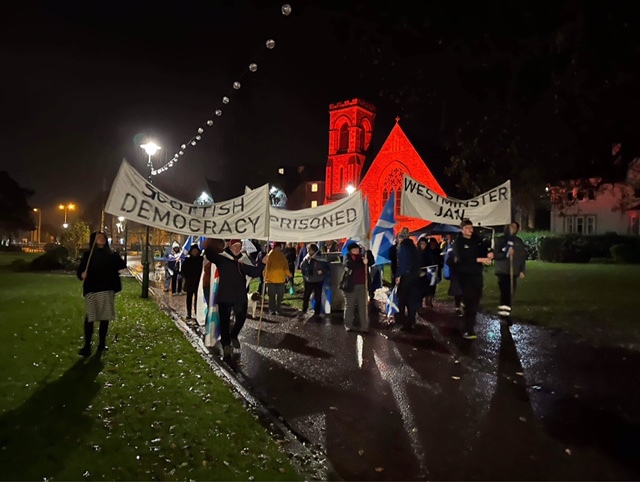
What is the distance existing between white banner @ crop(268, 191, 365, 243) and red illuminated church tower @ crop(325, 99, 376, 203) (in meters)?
48.7

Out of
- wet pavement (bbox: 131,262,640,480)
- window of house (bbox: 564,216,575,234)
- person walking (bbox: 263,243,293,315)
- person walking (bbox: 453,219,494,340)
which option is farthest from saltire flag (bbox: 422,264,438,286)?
window of house (bbox: 564,216,575,234)

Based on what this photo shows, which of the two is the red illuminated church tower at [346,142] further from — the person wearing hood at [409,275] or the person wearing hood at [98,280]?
the person wearing hood at [98,280]

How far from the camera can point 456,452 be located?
4.59m

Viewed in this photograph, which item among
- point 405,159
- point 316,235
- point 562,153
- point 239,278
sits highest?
point 405,159

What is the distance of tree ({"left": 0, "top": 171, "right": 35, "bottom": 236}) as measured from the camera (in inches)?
2222

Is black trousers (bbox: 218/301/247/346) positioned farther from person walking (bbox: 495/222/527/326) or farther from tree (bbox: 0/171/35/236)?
tree (bbox: 0/171/35/236)

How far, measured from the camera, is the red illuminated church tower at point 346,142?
194 feet

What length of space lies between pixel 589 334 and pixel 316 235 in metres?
5.18

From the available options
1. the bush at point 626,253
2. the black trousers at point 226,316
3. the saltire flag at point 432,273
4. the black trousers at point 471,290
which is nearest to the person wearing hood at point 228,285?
the black trousers at point 226,316

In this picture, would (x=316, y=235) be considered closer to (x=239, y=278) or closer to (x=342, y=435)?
(x=239, y=278)

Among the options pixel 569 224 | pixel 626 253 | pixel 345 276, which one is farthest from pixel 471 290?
pixel 569 224

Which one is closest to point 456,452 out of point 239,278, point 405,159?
point 239,278

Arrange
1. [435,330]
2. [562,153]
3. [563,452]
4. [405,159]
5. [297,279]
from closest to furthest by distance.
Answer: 1. [563,452]
2. [435,330]
3. [562,153]
4. [297,279]
5. [405,159]

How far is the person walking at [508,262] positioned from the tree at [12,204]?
5832 cm
